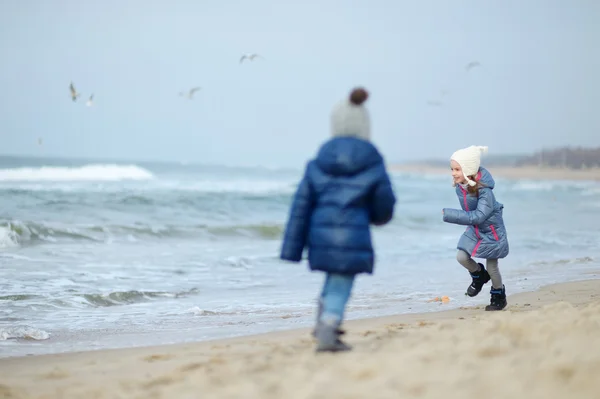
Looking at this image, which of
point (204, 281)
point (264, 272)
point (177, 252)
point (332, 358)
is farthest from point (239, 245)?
point (332, 358)

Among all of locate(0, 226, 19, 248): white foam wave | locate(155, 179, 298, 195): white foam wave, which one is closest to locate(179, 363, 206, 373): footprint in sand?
locate(0, 226, 19, 248): white foam wave

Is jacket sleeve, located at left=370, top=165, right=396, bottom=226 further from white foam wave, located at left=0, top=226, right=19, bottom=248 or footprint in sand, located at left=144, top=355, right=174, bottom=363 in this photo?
white foam wave, located at left=0, top=226, right=19, bottom=248

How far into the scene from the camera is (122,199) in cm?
2212

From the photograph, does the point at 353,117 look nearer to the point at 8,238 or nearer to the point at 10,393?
the point at 10,393

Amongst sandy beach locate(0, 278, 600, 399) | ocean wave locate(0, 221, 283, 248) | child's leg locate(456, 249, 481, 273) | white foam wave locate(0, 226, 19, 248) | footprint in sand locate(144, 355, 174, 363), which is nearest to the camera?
sandy beach locate(0, 278, 600, 399)

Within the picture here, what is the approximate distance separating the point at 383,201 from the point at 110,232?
1218cm

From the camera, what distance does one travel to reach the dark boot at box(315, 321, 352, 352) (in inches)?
164

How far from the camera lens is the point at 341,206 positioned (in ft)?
13.2

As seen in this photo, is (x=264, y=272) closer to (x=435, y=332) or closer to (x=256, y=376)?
(x=435, y=332)

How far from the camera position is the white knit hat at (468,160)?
19.9 feet

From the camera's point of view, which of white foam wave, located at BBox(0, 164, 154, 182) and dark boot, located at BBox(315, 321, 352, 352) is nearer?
dark boot, located at BBox(315, 321, 352, 352)

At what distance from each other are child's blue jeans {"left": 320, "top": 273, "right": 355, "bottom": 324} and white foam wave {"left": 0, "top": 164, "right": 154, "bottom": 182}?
32587mm

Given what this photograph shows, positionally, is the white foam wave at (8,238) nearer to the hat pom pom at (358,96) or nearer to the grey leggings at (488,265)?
the grey leggings at (488,265)

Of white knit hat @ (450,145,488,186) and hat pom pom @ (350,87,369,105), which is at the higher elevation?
hat pom pom @ (350,87,369,105)
